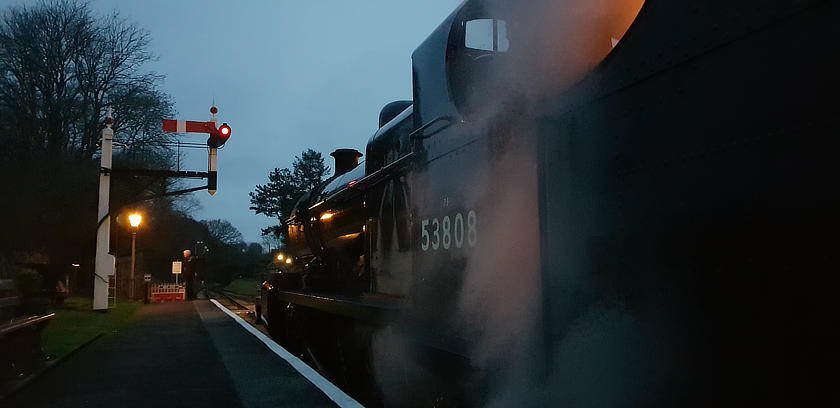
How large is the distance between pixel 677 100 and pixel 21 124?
24.8 metres

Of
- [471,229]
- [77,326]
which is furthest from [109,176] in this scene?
[471,229]

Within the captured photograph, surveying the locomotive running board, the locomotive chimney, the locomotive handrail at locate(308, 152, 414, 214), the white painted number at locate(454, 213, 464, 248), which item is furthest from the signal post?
the white painted number at locate(454, 213, 464, 248)

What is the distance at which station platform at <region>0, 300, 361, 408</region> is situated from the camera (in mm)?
5160

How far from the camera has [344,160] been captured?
30.7ft

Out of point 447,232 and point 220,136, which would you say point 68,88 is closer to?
point 220,136

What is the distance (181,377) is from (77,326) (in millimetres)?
6128

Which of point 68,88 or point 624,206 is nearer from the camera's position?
point 624,206

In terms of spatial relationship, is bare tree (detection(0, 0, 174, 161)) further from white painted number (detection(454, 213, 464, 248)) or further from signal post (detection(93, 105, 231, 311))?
white painted number (detection(454, 213, 464, 248))

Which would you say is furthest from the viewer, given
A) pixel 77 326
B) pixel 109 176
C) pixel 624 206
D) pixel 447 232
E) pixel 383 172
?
pixel 109 176

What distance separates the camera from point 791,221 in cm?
163

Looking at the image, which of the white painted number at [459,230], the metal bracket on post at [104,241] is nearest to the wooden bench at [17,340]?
the white painted number at [459,230]

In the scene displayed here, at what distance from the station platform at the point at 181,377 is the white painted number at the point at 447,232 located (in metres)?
1.74

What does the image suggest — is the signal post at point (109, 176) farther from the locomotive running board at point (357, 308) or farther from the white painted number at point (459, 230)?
the white painted number at point (459, 230)

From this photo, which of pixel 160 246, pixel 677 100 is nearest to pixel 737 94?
pixel 677 100
